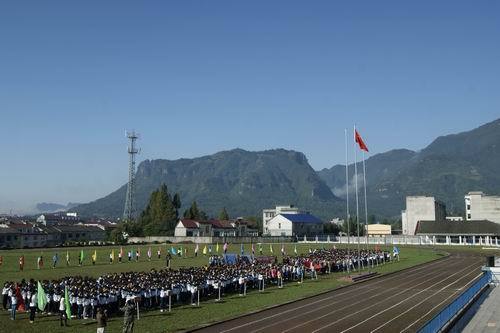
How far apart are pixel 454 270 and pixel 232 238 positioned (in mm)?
62168

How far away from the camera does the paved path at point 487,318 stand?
2686 centimetres

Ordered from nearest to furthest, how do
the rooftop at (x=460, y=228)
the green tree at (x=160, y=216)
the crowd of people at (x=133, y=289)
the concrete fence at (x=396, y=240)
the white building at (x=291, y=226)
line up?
the crowd of people at (x=133, y=289) → the concrete fence at (x=396, y=240) → the rooftop at (x=460, y=228) → the green tree at (x=160, y=216) → the white building at (x=291, y=226)

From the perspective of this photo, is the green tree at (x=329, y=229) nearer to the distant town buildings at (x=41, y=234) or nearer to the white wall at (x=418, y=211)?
the white wall at (x=418, y=211)

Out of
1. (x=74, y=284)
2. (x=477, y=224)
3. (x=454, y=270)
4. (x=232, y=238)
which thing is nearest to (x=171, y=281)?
(x=74, y=284)

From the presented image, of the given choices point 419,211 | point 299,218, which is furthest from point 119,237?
point 419,211

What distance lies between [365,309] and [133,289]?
13.5 metres

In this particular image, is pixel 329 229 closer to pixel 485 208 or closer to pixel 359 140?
pixel 485 208

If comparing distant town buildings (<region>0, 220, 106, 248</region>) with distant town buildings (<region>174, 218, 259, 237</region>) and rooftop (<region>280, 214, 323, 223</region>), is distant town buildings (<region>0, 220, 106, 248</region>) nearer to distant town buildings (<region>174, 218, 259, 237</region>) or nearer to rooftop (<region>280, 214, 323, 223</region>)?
distant town buildings (<region>174, 218, 259, 237</region>)

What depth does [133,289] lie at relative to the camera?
104 feet

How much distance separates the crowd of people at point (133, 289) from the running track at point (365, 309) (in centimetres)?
566

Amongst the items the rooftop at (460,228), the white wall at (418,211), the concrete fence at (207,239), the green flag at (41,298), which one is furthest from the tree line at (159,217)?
the green flag at (41,298)

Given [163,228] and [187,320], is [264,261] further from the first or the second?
[163,228]

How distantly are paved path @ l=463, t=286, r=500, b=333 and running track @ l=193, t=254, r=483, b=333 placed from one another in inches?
87.2

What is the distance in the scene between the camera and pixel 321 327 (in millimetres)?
27500
